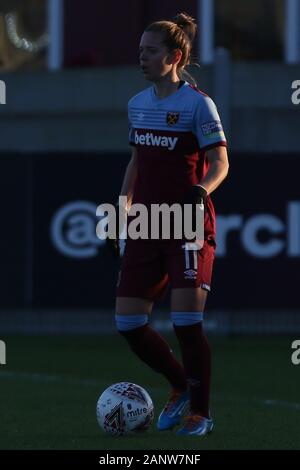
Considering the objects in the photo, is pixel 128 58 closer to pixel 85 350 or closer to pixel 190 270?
pixel 85 350

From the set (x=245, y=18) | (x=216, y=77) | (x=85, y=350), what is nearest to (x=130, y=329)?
(x=85, y=350)

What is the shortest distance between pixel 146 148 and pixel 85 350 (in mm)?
6501

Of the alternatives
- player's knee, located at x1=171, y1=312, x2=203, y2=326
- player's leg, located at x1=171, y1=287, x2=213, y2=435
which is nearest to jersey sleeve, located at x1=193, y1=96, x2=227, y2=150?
player's leg, located at x1=171, y1=287, x2=213, y2=435

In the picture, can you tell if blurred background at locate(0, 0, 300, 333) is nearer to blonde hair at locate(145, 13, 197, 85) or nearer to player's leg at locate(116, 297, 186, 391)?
player's leg at locate(116, 297, 186, 391)

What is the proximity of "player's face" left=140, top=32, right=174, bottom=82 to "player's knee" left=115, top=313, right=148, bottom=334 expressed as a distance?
124 cm

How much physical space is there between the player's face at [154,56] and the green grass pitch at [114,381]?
186 centimetres

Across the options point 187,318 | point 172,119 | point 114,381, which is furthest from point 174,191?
point 114,381

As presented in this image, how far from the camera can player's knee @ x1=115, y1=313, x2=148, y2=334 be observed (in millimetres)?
7883

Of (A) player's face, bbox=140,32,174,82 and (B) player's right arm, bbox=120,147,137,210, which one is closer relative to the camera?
(A) player's face, bbox=140,32,174,82

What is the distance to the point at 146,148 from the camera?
7.82 metres

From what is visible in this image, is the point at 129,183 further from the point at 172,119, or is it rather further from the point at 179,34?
the point at 179,34

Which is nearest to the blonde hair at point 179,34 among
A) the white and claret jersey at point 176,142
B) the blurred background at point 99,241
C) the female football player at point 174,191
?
the female football player at point 174,191

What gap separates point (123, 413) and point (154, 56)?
6.03 feet

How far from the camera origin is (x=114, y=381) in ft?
36.7
